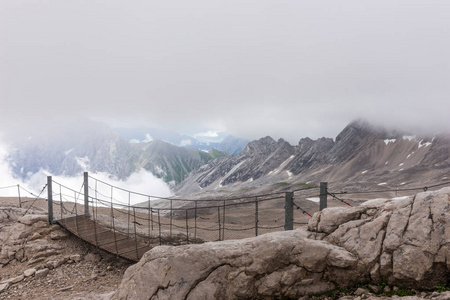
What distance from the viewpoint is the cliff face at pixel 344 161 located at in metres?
77.6

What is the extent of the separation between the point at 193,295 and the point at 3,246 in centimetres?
1322

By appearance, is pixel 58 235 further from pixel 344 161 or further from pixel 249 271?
pixel 344 161

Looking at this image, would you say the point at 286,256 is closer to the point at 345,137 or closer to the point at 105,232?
the point at 105,232

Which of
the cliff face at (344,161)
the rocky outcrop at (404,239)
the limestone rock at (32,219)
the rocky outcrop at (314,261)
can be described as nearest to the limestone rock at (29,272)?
the limestone rock at (32,219)

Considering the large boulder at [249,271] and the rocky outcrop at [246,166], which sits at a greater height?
the large boulder at [249,271]

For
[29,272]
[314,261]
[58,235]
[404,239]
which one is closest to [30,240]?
[58,235]

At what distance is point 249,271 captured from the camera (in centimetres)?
622

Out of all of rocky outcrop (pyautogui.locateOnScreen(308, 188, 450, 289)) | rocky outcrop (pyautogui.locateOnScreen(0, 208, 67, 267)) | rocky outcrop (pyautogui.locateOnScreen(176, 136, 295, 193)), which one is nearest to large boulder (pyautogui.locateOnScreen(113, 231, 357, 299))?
rocky outcrop (pyautogui.locateOnScreen(308, 188, 450, 289))

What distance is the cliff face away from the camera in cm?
7756

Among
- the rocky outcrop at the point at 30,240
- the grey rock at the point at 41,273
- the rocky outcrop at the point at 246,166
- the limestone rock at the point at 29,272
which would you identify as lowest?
the rocky outcrop at the point at 246,166

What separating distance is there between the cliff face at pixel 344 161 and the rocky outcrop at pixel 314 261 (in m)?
65.3

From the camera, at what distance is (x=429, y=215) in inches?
232

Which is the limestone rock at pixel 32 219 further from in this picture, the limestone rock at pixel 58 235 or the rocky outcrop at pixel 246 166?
the rocky outcrop at pixel 246 166

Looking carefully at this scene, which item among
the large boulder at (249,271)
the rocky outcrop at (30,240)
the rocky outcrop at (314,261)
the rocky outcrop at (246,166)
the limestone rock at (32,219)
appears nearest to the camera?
the rocky outcrop at (314,261)
